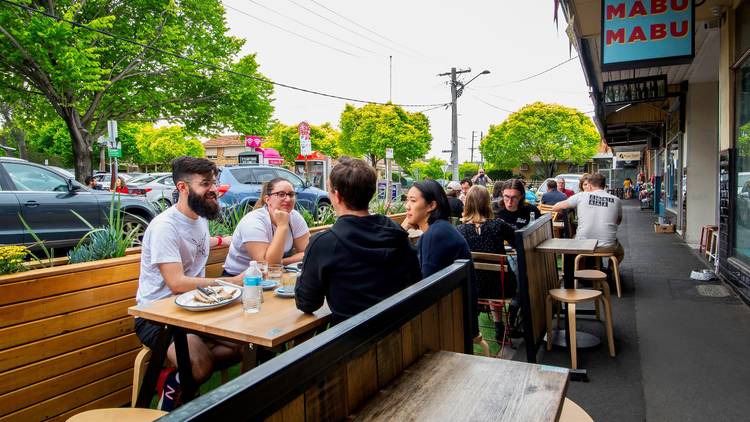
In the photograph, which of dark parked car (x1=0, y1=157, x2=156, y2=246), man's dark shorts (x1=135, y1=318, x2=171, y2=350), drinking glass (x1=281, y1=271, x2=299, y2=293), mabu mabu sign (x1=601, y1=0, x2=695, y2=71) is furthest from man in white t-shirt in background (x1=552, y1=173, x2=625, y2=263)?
dark parked car (x1=0, y1=157, x2=156, y2=246)

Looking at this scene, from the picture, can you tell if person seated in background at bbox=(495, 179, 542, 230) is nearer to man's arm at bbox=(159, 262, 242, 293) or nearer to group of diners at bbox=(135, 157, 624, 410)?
group of diners at bbox=(135, 157, 624, 410)

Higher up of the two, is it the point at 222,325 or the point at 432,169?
the point at 432,169

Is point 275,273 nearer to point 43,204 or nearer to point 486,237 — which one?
point 486,237

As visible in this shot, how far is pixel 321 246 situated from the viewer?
2273 mm

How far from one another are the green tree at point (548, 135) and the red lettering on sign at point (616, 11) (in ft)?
124

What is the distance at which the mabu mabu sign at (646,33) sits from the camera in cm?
511

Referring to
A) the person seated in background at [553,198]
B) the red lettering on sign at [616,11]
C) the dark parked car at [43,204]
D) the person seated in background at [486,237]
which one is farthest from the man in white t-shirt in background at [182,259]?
the person seated in background at [553,198]

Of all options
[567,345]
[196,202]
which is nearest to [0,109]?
[196,202]

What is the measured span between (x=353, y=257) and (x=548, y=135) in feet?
137

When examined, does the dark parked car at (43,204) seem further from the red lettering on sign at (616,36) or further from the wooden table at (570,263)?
the red lettering on sign at (616,36)

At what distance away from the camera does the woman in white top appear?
3627 millimetres

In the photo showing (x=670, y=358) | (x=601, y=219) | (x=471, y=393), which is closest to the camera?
(x=471, y=393)

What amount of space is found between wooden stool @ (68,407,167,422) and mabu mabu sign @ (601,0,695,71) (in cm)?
539

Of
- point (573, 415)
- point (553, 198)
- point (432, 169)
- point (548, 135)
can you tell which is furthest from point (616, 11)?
point (432, 169)
